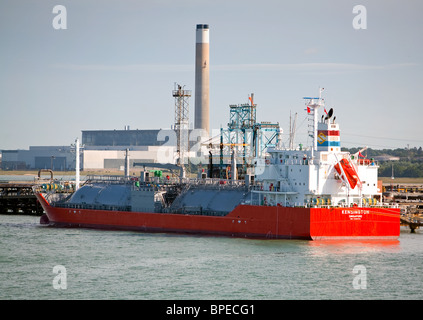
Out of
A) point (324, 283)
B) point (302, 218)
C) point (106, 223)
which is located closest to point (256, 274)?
point (324, 283)

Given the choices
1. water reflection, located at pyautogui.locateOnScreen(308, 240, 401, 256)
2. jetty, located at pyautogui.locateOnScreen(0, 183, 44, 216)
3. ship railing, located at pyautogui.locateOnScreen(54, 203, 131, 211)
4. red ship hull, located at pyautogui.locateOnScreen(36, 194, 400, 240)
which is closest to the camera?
water reflection, located at pyautogui.locateOnScreen(308, 240, 401, 256)

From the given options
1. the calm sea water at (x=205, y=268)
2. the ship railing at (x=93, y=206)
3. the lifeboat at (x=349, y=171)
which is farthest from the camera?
the ship railing at (x=93, y=206)

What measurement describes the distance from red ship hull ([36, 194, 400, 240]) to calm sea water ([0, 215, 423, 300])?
0.82m

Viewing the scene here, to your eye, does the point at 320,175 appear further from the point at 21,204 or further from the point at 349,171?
the point at 21,204

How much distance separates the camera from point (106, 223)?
185ft

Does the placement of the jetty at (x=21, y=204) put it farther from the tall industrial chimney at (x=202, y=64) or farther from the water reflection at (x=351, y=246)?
the tall industrial chimney at (x=202, y=64)

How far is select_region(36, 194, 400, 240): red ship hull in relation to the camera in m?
45.4

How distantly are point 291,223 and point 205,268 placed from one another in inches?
386

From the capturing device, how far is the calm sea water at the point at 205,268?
108 feet

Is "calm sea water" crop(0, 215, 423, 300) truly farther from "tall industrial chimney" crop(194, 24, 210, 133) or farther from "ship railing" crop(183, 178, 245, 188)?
"tall industrial chimney" crop(194, 24, 210, 133)

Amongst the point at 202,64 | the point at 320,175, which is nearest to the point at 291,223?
the point at 320,175

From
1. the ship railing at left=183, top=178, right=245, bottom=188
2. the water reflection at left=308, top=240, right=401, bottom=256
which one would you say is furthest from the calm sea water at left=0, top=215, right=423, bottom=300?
the ship railing at left=183, top=178, right=245, bottom=188

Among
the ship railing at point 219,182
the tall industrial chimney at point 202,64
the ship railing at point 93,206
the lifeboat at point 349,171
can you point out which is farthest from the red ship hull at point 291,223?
the tall industrial chimney at point 202,64

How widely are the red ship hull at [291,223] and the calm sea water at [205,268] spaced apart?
32.5 inches
